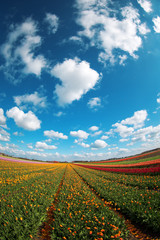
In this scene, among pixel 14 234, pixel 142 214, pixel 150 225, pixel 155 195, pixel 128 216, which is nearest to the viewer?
pixel 14 234

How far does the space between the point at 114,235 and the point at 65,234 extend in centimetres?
200

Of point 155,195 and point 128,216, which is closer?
point 128,216

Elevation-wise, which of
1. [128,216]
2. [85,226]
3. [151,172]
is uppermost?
[85,226]

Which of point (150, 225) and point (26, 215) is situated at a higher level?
point (26, 215)

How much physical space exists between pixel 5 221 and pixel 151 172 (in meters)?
18.9

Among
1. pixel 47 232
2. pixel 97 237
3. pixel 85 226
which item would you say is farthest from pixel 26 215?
pixel 97 237

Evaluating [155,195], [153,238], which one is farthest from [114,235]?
[155,195]

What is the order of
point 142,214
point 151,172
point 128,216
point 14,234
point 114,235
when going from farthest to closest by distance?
point 151,172
point 128,216
point 142,214
point 114,235
point 14,234

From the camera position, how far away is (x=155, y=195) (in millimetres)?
7090

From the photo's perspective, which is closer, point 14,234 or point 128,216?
point 14,234

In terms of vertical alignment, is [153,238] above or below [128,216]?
above

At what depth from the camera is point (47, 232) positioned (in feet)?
15.3

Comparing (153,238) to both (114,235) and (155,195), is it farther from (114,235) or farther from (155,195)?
(155,195)

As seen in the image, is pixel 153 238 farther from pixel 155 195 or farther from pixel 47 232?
pixel 47 232
